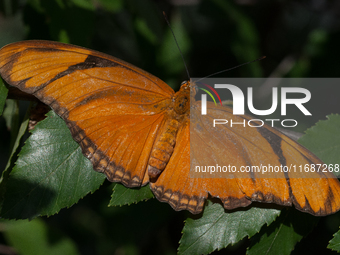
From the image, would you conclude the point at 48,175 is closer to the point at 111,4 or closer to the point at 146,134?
the point at 146,134

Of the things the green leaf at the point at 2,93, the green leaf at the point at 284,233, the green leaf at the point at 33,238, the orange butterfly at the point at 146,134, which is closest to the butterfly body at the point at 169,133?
the orange butterfly at the point at 146,134

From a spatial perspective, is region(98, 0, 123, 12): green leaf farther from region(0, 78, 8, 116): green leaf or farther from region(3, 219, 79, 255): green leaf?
region(3, 219, 79, 255): green leaf

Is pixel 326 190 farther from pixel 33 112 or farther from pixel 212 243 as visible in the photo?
pixel 33 112

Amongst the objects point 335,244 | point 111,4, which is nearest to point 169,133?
point 335,244

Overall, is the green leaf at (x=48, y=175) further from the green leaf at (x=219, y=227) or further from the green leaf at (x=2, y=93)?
the green leaf at (x=219, y=227)

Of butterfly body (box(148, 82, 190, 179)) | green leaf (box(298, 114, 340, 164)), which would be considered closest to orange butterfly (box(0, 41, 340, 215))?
butterfly body (box(148, 82, 190, 179))
